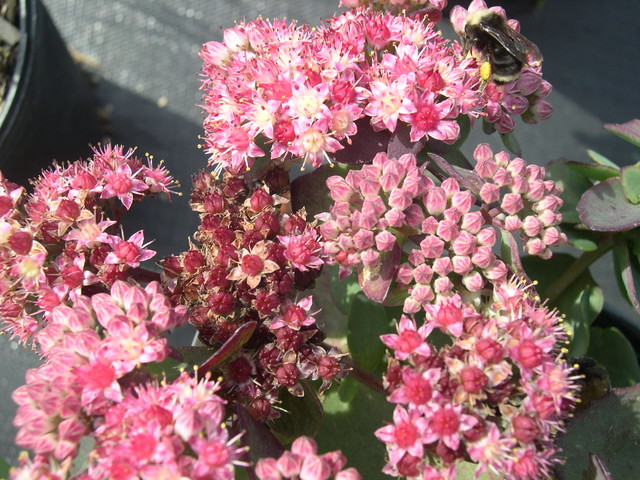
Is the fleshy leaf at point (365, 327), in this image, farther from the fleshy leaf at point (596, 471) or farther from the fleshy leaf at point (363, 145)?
the fleshy leaf at point (596, 471)

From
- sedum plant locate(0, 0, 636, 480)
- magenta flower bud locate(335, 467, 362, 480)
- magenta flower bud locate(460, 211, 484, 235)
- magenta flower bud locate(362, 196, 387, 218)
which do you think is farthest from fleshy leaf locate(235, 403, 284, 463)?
magenta flower bud locate(460, 211, 484, 235)

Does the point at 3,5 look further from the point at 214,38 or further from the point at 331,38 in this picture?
the point at 331,38

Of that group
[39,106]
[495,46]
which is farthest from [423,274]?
[39,106]

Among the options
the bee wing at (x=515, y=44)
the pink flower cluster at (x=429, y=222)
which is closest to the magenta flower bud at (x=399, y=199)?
the pink flower cluster at (x=429, y=222)

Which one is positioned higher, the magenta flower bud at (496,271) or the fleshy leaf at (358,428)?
the magenta flower bud at (496,271)

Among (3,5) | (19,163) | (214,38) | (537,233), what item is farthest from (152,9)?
(537,233)
